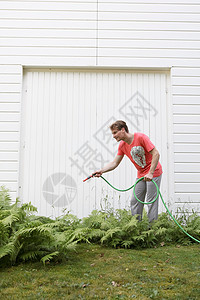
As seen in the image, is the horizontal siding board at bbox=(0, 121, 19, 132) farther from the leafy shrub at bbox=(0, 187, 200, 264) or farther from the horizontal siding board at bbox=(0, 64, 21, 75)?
the leafy shrub at bbox=(0, 187, 200, 264)

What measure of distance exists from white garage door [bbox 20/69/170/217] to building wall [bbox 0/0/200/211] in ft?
0.72

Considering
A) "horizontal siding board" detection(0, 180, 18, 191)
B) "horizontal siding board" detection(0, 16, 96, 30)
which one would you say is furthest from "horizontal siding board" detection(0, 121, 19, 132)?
"horizontal siding board" detection(0, 16, 96, 30)

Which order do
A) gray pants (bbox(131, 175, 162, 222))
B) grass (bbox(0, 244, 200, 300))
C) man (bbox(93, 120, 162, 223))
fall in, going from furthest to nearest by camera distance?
gray pants (bbox(131, 175, 162, 222)) < man (bbox(93, 120, 162, 223)) < grass (bbox(0, 244, 200, 300))

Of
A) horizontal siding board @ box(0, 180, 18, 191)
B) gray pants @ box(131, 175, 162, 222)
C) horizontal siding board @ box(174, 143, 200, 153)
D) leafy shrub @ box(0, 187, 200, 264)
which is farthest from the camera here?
horizontal siding board @ box(174, 143, 200, 153)

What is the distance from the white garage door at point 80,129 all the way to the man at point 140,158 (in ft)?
3.41

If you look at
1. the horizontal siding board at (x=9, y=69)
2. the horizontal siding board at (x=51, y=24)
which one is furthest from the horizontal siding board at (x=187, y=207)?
the horizontal siding board at (x=9, y=69)

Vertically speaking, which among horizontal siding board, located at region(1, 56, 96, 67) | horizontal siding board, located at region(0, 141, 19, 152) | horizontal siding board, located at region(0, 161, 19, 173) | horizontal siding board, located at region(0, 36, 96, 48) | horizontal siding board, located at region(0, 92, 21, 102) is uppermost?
horizontal siding board, located at region(0, 36, 96, 48)

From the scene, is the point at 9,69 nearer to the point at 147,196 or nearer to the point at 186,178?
the point at 147,196

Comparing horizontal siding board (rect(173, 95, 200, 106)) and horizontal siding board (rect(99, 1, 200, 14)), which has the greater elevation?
horizontal siding board (rect(99, 1, 200, 14))

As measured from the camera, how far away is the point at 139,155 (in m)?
4.29

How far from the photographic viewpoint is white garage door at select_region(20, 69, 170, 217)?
559 centimetres

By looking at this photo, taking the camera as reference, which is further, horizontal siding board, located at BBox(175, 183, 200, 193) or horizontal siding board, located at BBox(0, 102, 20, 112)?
horizontal siding board, located at BBox(0, 102, 20, 112)

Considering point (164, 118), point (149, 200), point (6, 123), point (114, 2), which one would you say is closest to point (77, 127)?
point (6, 123)

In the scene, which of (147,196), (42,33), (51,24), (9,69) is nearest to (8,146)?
(9,69)
